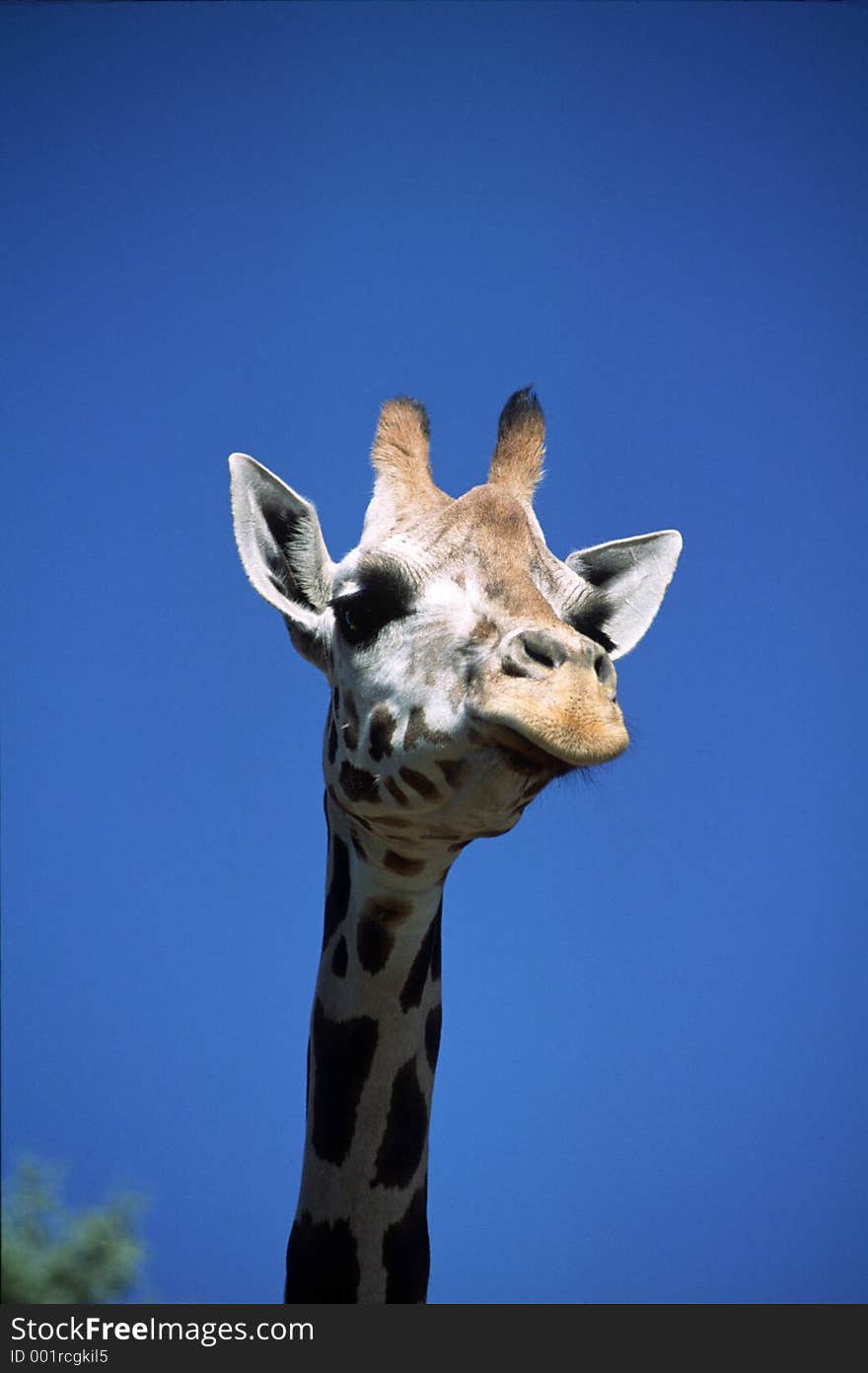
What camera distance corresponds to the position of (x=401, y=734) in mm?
3498

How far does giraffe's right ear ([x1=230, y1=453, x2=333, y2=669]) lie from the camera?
4094 mm

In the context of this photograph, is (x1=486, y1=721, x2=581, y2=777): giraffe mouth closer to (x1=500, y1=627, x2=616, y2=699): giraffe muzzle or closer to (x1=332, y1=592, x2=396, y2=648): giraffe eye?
(x1=500, y1=627, x2=616, y2=699): giraffe muzzle

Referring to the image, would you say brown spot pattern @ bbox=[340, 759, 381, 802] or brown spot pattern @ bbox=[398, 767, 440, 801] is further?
brown spot pattern @ bbox=[340, 759, 381, 802]

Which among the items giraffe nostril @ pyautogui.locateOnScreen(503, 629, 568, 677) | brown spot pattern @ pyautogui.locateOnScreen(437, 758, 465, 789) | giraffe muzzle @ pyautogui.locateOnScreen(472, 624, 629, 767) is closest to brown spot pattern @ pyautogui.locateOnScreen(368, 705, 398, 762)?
brown spot pattern @ pyautogui.locateOnScreen(437, 758, 465, 789)

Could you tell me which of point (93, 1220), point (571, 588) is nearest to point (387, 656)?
point (571, 588)

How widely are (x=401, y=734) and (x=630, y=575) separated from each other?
1.21 meters

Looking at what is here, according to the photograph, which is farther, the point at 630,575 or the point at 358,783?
the point at 630,575

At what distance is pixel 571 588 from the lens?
382 centimetres

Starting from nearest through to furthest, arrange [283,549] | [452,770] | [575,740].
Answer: [575,740]
[452,770]
[283,549]

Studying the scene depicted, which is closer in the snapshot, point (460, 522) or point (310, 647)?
point (460, 522)

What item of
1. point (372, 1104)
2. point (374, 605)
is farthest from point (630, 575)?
point (372, 1104)

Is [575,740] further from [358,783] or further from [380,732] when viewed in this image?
[358,783]
